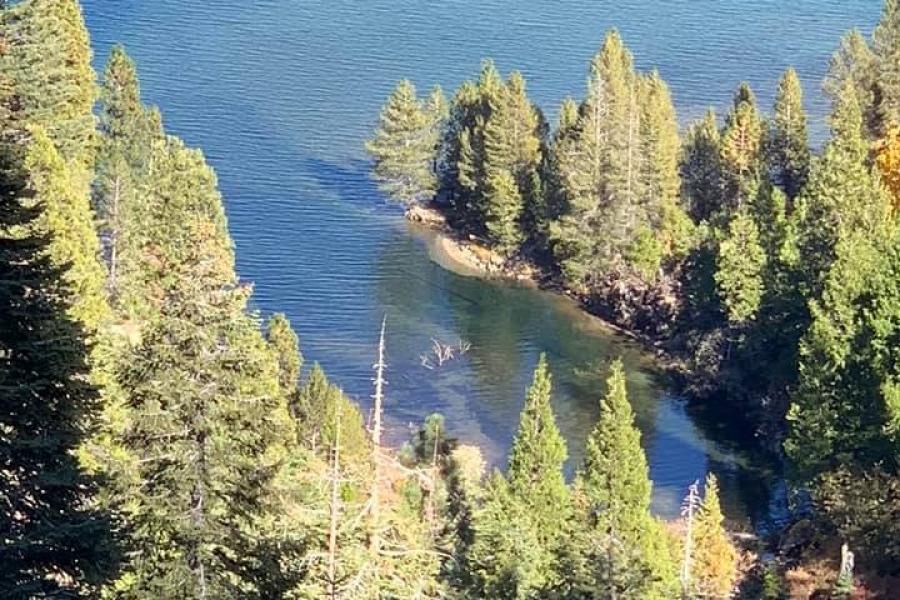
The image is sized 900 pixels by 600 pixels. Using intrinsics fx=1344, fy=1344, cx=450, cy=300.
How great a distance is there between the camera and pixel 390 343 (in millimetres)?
80188

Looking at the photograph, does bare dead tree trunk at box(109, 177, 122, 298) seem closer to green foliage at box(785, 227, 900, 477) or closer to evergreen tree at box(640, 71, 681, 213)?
green foliage at box(785, 227, 900, 477)

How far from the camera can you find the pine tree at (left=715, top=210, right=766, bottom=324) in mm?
75062

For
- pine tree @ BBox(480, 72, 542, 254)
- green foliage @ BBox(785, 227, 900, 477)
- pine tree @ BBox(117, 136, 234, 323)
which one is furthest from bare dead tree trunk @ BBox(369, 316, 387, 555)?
pine tree @ BBox(480, 72, 542, 254)

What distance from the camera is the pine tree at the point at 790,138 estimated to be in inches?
3469

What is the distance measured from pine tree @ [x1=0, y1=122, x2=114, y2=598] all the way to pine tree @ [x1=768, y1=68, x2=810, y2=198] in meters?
78.0

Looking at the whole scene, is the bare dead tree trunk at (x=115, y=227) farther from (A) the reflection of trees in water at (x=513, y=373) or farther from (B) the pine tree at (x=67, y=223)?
(B) the pine tree at (x=67, y=223)

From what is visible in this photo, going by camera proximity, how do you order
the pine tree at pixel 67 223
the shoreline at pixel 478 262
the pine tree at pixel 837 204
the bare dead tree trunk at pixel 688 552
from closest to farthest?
1. the bare dead tree trunk at pixel 688 552
2. the pine tree at pixel 67 223
3. the pine tree at pixel 837 204
4. the shoreline at pixel 478 262

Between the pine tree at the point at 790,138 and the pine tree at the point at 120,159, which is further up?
the pine tree at the point at 790,138

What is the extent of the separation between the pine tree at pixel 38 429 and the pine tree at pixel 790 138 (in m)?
78.0

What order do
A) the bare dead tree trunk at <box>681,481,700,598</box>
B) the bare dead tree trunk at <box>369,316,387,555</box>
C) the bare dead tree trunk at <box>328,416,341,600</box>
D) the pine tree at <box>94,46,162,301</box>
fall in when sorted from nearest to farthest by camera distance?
the bare dead tree trunk at <box>369,316,387,555</box>, the bare dead tree trunk at <box>328,416,341,600</box>, the bare dead tree trunk at <box>681,481,700,598</box>, the pine tree at <box>94,46,162,301</box>

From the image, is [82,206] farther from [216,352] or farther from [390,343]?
[390,343]

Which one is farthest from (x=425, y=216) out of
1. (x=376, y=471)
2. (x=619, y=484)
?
(x=376, y=471)

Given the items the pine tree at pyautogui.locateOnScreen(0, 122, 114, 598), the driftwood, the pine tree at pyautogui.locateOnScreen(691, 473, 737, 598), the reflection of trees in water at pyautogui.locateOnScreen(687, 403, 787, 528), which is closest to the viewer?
the pine tree at pyautogui.locateOnScreen(0, 122, 114, 598)

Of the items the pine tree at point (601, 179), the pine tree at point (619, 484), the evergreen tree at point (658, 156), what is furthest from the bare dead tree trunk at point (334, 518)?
the evergreen tree at point (658, 156)
